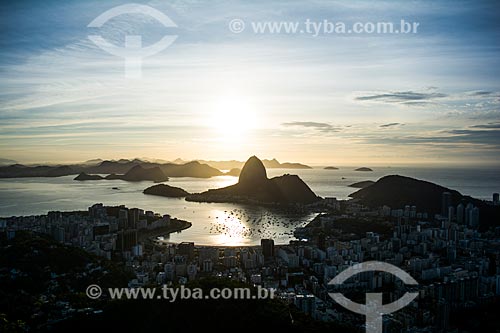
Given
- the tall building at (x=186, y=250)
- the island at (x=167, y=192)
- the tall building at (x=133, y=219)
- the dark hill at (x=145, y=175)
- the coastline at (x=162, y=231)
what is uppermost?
the dark hill at (x=145, y=175)

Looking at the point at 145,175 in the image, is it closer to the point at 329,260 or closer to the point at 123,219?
the point at 123,219

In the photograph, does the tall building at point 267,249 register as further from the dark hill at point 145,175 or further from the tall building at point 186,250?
the dark hill at point 145,175

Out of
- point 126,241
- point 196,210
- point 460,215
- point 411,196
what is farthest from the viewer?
point 196,210

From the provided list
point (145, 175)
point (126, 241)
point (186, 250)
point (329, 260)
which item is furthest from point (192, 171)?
point (329, 260)

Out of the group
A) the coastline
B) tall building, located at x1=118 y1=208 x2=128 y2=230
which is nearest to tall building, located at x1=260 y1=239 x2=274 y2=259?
the coastline

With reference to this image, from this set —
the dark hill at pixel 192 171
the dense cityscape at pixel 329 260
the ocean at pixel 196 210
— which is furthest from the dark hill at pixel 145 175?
the dense cityscape at pixel 329 260

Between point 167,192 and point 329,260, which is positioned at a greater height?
point 167,192

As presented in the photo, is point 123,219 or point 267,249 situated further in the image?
point 123,219

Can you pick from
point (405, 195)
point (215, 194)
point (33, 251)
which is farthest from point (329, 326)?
point (215, 194)
